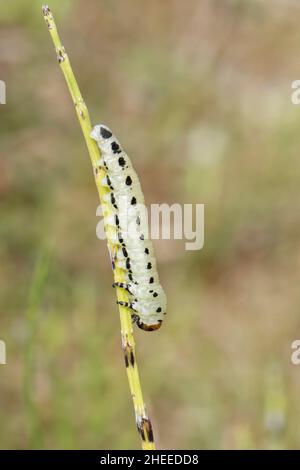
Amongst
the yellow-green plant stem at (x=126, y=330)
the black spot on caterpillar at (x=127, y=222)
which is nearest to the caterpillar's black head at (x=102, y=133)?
the black spot on caterpillar at (x=127, y=222)

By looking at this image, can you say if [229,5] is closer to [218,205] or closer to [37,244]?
[218,205]

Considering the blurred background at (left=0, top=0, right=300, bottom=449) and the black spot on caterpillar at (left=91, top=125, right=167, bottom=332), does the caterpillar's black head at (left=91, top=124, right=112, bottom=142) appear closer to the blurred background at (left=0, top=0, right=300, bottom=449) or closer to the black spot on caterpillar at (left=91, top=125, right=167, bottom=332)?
the black spot on caterpillar at (left=91, top=125, right=167, bottom=332)

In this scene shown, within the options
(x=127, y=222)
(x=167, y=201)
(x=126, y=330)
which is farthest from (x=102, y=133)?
(x=167, y=201)

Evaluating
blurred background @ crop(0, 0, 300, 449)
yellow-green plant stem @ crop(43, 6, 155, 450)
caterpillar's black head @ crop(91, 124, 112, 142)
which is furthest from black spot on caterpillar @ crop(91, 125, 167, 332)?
blurred background @ crop(0, 0, 300, 449)

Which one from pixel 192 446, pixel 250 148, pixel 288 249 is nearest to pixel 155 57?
pixel 250 148

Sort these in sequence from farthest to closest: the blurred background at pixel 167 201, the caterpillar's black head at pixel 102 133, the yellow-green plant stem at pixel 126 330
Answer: the blurred background at pixel 167 201 < the caterpillar's black head at pixel 102 133 < the yellow-green plant stem at pixel 126 330

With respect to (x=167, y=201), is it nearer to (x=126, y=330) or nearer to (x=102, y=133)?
(x=102, y=133)

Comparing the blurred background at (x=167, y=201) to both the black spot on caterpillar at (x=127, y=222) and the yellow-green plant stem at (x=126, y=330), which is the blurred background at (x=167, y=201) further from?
the yellow-green plant stem at (x=126, y=330)
